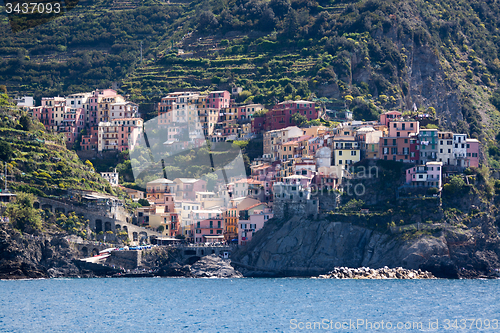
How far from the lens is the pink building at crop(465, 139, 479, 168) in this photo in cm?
10312

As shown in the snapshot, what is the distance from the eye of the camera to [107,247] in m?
101

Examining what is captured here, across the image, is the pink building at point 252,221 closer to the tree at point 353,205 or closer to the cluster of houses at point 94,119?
the tree at point 353,205

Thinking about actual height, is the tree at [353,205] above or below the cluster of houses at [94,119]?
below

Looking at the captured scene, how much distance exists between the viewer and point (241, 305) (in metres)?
73.7

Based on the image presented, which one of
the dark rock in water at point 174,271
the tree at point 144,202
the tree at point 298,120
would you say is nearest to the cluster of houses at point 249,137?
the tree at point 298,120

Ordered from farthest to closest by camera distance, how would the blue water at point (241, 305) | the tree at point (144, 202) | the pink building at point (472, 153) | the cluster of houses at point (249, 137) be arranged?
1. the tree at point (144, 202)
2. the pink building at point (472, 153)
3. the cluster of houses at point (249, 137)
4. the blue water at point (241, 305)

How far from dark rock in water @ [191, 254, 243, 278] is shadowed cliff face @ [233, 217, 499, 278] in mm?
1580

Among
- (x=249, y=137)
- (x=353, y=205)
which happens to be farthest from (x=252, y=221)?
(x=249, y=137)

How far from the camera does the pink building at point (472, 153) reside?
103 meters

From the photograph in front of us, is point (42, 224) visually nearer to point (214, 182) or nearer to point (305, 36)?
point (214, 182)

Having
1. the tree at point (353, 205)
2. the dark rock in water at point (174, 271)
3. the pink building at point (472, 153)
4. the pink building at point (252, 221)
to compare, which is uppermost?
the pink building at point (472, 153)

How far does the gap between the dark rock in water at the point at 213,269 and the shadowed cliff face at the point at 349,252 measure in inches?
62.2

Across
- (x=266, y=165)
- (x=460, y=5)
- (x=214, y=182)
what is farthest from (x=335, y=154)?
(x=460, y=5)

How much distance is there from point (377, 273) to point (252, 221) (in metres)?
16.0
